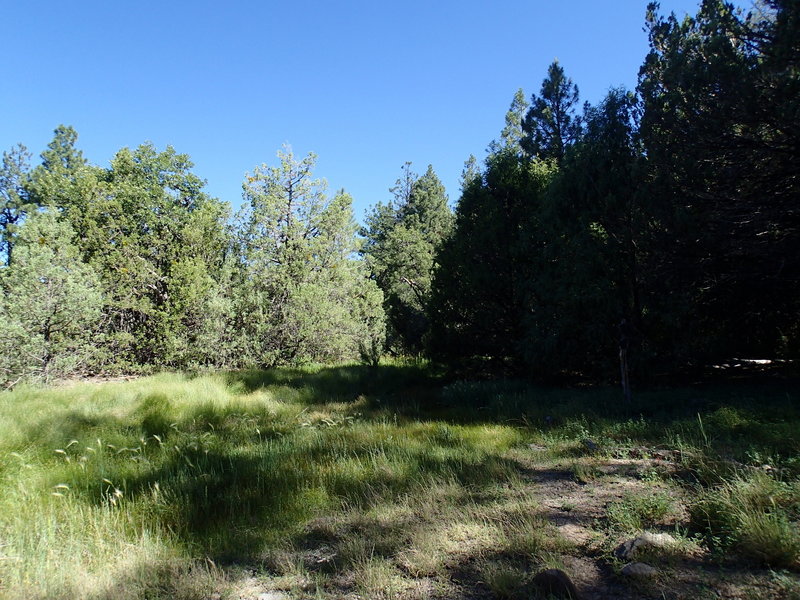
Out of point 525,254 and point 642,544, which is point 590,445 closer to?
point 642,544

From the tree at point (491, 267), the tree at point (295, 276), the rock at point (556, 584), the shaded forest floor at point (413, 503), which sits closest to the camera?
the rock at point (556, 584)

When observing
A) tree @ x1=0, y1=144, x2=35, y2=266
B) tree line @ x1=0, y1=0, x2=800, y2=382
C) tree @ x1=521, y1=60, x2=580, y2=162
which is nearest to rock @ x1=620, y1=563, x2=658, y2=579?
tree line @ x1=0, y1=0, x2=800, y2=382

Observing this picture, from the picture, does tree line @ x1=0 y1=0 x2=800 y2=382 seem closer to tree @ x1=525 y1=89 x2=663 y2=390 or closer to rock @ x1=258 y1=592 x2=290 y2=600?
tree @ x1=525 y1=89 x2=663 y2=390

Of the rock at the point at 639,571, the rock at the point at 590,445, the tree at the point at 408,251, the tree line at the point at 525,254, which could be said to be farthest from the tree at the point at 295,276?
the rock at the point at 639,571

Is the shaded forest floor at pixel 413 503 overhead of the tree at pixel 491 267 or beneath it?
beneath

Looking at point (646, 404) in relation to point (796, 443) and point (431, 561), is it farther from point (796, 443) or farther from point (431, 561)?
point (431, 561)

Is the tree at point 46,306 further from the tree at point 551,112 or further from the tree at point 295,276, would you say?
the tree at point 551,112

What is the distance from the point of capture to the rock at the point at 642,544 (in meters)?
2.44

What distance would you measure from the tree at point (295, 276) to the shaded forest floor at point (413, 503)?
26.1 feet

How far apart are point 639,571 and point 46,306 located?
42.2 feet

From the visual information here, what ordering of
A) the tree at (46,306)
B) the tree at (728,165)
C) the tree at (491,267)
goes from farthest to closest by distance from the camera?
the tree at (46,306)
the tree at (491,267)
the tree at (728,165)

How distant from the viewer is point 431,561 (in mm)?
2533

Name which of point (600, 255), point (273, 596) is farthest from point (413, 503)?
point (600, 255)

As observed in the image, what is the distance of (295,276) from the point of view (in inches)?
585
